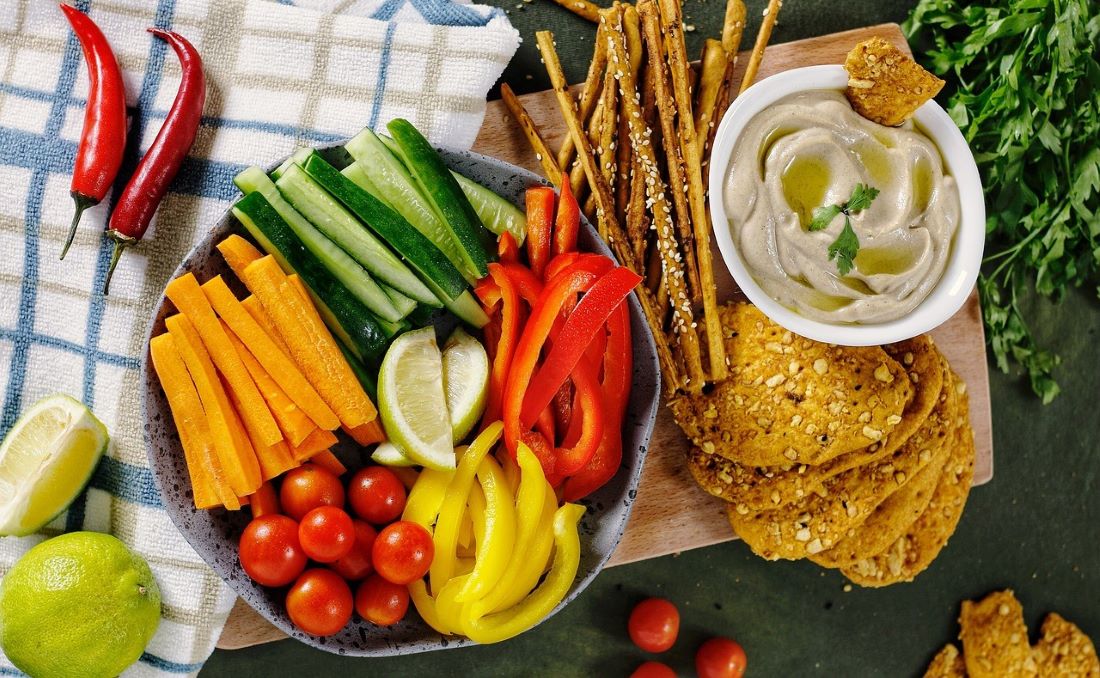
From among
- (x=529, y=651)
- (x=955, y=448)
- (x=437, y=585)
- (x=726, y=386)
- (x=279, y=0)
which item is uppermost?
(x=279, y=0)

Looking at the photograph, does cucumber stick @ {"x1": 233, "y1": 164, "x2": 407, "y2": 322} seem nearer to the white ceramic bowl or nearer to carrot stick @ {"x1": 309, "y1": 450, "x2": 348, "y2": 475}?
carrot stick @ {"x1": 309, "y1": 450, "x2": 348, "y2": 475}

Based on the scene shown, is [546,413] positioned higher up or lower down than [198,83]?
lower down

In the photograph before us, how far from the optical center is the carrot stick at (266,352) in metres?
2.47

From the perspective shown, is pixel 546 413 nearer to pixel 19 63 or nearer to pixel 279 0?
pixel 279 0

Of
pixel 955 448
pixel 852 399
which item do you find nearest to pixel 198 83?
pixel 852 399

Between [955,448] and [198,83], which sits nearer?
[198,83]

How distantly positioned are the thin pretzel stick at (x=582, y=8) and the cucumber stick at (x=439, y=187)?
0.85m

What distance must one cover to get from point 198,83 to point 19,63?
60 centimetres

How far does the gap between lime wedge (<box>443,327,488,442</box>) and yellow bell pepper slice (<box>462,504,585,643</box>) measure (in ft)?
1.24

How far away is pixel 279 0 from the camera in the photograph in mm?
2930

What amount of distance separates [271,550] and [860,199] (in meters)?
1.91

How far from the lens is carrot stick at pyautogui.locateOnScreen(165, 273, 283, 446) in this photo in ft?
8.02

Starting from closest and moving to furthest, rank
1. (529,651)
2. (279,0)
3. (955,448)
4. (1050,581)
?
(279,0)
(955,448)
(529,651)
(1050,581)

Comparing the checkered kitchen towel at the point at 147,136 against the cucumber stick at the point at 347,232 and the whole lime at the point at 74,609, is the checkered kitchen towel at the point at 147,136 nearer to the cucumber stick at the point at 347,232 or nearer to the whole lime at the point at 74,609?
the whole lime at the point at 74,609
